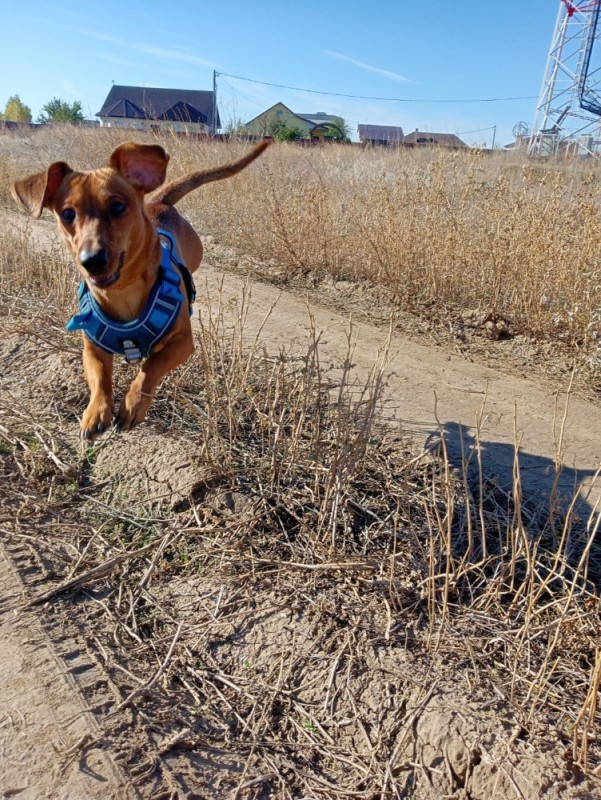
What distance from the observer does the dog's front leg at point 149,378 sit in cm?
292

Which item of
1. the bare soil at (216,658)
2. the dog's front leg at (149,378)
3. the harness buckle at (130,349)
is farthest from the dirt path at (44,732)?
the harness buckle at (130,349)

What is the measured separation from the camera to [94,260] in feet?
8.78

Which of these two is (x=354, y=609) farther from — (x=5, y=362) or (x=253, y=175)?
(x=253, y=175)

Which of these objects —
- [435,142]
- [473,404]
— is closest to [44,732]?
[473,404]

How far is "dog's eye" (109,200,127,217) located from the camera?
2.94 m

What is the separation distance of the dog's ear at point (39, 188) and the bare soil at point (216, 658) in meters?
1.37

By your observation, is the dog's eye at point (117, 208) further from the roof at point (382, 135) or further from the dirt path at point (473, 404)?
the roof at point (382, 135)

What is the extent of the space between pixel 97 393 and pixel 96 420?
18cm

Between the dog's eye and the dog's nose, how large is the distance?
31cm

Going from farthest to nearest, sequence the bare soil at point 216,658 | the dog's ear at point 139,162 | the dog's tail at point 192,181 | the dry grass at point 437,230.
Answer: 1. the dry grass at point 437,230
2. the dog's tail at point 192,181
3. the dog's ear at point 139,162
4. the bare soil at point 216,658

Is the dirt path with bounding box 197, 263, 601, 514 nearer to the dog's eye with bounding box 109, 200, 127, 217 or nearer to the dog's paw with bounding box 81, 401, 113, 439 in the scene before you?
the dog's eye with bounding box 109, 200, 127, 217

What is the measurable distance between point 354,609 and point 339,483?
0.57m

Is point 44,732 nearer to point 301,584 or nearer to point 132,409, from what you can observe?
point 301,584

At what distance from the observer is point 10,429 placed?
157 inches
